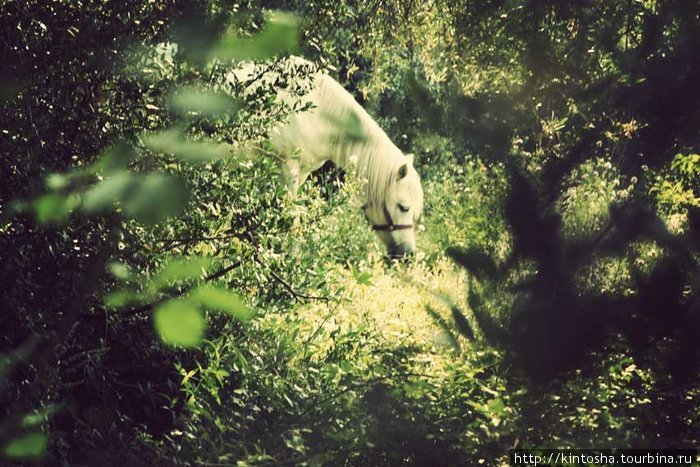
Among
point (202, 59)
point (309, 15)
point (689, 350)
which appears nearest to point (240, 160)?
point (309, 15)

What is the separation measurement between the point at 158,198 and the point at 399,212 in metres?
6.74

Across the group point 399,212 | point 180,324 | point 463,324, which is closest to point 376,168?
point 399,212

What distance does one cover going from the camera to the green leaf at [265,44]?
77 centimetres

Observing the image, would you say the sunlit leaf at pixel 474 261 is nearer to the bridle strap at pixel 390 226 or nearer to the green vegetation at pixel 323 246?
the green vegetation at pixel 323 246

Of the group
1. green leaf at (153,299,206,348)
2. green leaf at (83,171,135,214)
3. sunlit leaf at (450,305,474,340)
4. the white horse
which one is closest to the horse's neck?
the white horse

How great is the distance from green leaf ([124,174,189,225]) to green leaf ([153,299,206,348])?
108mm

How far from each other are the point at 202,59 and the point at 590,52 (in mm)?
1115

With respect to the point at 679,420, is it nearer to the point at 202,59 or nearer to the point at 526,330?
the point at 526,330

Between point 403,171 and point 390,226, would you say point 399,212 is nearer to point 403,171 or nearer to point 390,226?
point 390,226

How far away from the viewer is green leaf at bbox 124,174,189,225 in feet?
2.66

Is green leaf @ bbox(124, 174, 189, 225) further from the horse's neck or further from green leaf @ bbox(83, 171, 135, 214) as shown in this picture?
the horse's neck

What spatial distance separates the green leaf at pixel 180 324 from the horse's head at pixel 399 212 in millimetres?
6601

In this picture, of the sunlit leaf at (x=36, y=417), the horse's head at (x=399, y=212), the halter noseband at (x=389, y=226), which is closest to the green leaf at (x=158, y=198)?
the sunlit leaf at (x=36, y=417)

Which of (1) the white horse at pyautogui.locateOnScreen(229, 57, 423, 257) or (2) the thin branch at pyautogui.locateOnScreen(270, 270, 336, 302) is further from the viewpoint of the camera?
(1) the white horse at pyautogui.locateOnScreen(229, 57, 423, 257)
